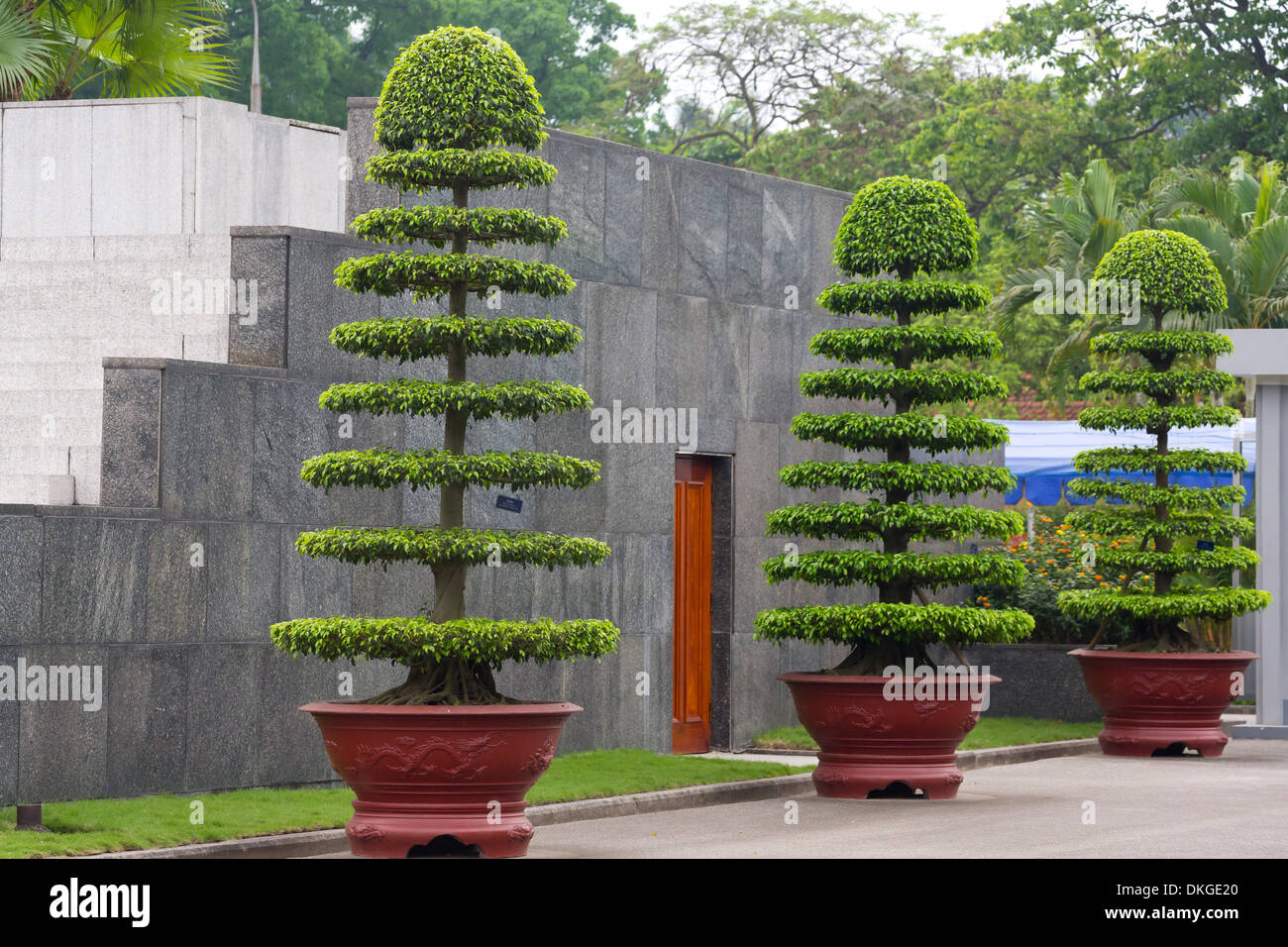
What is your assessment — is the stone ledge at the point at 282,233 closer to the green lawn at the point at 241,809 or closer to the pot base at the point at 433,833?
the green lawn at the point at 241,809

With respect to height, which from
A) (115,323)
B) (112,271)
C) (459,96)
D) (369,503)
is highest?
(459,96)

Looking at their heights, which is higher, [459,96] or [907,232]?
[459,96]

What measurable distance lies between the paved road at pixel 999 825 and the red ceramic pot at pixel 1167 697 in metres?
1.84

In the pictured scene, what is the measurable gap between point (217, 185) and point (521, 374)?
296 centimetres

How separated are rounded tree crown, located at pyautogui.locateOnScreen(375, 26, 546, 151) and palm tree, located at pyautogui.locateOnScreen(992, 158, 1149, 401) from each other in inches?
761

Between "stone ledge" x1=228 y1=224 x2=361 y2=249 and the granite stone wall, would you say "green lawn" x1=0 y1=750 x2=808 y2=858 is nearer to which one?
the granite stone wall

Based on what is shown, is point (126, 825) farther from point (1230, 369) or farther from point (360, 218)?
point (1230, 369)

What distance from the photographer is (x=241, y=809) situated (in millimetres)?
12859

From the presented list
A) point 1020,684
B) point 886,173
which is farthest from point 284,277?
point 886,173

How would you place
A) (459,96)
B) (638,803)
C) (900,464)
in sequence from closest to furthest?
1. (459,96)
2. (638,803)
3. (900,464)

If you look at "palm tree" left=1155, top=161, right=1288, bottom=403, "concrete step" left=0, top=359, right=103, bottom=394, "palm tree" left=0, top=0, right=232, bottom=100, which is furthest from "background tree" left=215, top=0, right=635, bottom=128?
"concrete step" left=0, top=359, right=103, bottom=394

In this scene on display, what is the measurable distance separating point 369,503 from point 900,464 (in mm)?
4264

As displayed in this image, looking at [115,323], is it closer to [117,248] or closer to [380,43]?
[117,248]

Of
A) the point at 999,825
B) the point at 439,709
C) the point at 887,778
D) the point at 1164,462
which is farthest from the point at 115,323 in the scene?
the point at 1164,462
